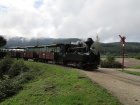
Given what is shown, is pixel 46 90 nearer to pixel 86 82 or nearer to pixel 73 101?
pixel 86 82

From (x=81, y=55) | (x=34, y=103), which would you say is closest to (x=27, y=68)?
(x=81, y=55)

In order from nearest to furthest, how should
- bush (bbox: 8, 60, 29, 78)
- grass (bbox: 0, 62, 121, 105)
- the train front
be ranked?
1. grass (bbox: 0, 62, 121, 105)
2. the train front
3. bush (bbox: 8, 60, 29, 78)

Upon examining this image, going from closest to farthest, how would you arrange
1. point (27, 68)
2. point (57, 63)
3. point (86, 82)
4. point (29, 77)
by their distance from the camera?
point (86, 82) → point (29, 77) → point (27, 68) → point (57, 63)

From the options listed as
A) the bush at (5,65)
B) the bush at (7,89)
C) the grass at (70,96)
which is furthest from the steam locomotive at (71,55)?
the grass at (70,96)

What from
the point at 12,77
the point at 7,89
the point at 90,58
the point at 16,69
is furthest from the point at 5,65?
the point at 7,89

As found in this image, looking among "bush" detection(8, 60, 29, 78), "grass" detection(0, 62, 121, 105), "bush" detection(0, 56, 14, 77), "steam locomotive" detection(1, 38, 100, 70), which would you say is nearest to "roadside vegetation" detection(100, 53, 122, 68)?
"steam locomotive" detection(1, 38, 100, 70)

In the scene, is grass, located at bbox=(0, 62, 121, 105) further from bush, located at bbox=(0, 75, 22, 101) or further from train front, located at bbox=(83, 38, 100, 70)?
train front, located at bbox=(83, 38, 100, 70)

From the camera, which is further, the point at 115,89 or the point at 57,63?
the point at 57,63

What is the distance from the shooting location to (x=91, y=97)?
50.3ft

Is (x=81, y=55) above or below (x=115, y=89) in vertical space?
above

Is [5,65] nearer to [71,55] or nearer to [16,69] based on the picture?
[16,69]

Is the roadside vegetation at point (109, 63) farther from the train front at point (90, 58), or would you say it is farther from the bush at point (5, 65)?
the bush at point (5, 65)

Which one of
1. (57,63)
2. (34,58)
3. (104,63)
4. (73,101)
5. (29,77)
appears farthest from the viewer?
(34,58)

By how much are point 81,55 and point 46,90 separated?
11.7 metres
